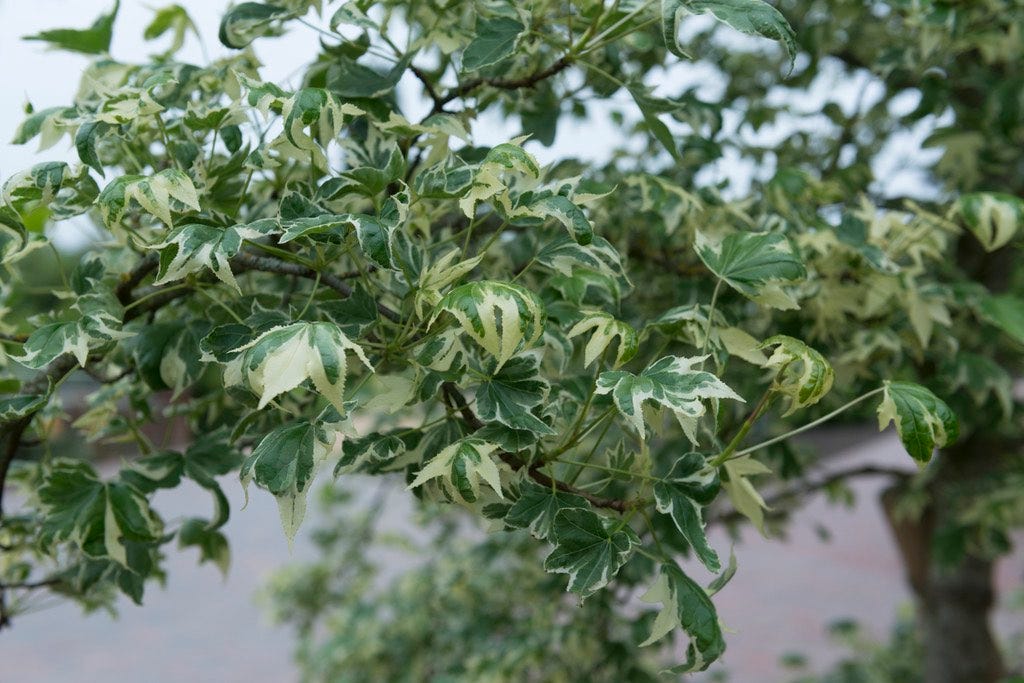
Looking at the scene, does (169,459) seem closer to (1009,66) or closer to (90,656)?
(1009,66)

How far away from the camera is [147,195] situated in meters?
0.63

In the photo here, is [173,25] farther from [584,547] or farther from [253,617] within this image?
[253,617]

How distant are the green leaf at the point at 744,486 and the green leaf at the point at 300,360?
368mm

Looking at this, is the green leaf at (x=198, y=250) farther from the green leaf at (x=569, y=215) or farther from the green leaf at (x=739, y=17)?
the green leaf at (x=739, y=17)

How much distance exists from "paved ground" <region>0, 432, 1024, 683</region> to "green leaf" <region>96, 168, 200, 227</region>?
2716mm

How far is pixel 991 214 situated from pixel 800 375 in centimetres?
42

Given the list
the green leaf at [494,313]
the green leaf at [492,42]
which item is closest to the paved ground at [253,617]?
the green leaf at [492,42]

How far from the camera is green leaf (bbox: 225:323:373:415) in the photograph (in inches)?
20.7

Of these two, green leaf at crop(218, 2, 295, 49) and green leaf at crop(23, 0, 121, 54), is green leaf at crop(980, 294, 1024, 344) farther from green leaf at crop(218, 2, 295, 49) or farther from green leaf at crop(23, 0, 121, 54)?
green leaf at crop(23, 0, 121, 54)

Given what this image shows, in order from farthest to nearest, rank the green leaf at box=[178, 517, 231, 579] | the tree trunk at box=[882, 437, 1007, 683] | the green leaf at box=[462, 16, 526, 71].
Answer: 1. the tree trunk at box=[882, 437, 1007, 683]
2. the green leaf at box=[178, 517, 231, 579]
3. the green leaf at box=[462, 16, 526, 71]

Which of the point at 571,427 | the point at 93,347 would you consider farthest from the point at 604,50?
the point at 93,347

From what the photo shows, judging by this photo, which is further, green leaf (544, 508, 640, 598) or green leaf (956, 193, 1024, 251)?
green leaf (956, 193, 1024, 251)

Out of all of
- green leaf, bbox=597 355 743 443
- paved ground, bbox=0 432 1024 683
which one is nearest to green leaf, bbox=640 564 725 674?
green leaf, bbox=597 355 743 443

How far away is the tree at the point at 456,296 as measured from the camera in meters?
0.64
